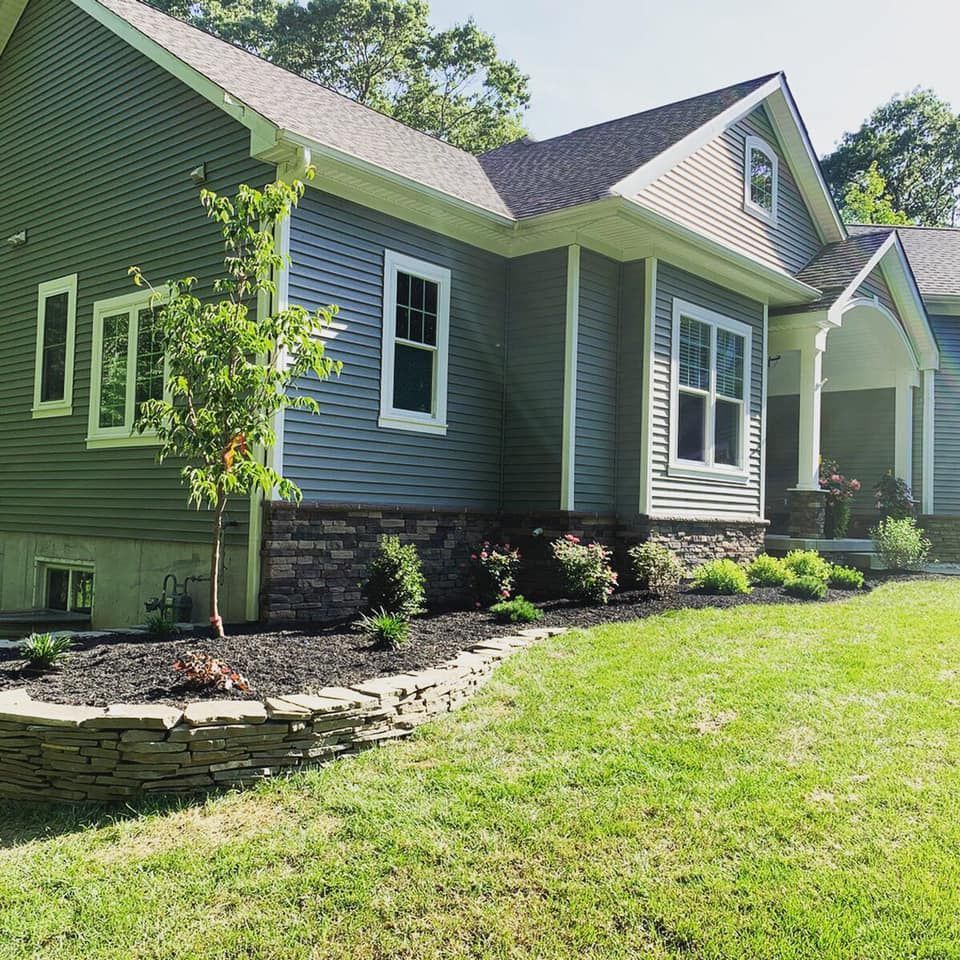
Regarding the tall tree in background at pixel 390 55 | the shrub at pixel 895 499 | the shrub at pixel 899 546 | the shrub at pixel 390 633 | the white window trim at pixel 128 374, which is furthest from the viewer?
the tall tree in background at pixel 390 55

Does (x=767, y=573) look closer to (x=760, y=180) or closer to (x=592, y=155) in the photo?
(x=760, y=180)

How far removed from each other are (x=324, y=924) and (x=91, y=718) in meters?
1.78

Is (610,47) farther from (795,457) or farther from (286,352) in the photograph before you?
(286,352)

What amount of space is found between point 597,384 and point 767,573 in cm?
306

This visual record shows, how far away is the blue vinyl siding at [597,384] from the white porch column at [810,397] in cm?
362

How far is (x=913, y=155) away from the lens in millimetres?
39000

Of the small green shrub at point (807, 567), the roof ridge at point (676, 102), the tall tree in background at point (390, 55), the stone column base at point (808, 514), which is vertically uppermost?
the tall tree in background at point (390, 55)

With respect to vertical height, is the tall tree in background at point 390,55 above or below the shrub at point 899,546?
above

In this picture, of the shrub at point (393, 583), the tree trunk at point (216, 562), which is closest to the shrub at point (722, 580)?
the shrub at point (393, 583)

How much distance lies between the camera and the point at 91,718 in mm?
4285

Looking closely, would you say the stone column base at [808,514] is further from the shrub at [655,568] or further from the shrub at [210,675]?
the shrub at [210,675]

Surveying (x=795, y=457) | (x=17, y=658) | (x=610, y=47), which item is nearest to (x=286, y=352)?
(x=17, y=658)

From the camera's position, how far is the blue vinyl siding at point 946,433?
15.3m

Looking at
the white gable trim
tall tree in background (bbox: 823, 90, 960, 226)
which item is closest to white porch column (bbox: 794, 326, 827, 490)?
the white gable trim
